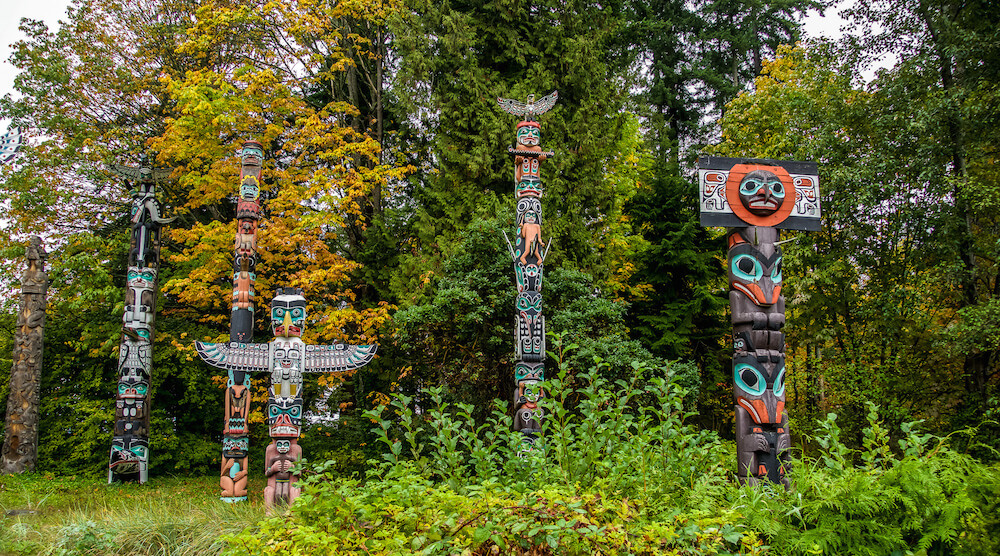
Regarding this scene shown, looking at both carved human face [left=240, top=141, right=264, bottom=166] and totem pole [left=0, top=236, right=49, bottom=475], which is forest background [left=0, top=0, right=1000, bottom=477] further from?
carved human face [left=240, top=141, right=264, bottom=166]

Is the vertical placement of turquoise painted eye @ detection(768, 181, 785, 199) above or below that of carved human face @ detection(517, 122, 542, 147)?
below

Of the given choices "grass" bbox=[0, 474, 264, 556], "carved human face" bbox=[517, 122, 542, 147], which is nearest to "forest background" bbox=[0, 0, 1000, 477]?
"carved human face" bbox=[517, 122, 542, 147]

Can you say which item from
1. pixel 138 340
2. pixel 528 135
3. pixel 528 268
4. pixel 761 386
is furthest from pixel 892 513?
pixel 138 340

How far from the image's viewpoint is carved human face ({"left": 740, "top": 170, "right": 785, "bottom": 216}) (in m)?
6.74

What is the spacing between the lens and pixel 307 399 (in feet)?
54.4

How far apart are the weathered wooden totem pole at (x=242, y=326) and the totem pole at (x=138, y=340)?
7.52 feet

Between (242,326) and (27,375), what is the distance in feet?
18.0

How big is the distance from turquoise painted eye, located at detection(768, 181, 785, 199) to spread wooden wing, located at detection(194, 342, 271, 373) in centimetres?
641

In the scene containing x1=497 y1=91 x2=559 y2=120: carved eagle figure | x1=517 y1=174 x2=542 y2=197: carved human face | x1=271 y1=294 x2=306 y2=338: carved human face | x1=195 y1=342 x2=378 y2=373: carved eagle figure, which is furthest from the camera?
x1=497 y1=91 x2=559 y2=120: carved eagle figure

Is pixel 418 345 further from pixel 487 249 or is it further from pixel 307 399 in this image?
pixel 307 399

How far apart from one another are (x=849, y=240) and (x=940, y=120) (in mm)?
3186

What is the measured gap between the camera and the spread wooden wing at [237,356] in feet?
26.0

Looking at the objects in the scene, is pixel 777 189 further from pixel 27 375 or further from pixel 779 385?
pixel 27 375

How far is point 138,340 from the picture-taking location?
1227 centimetres
